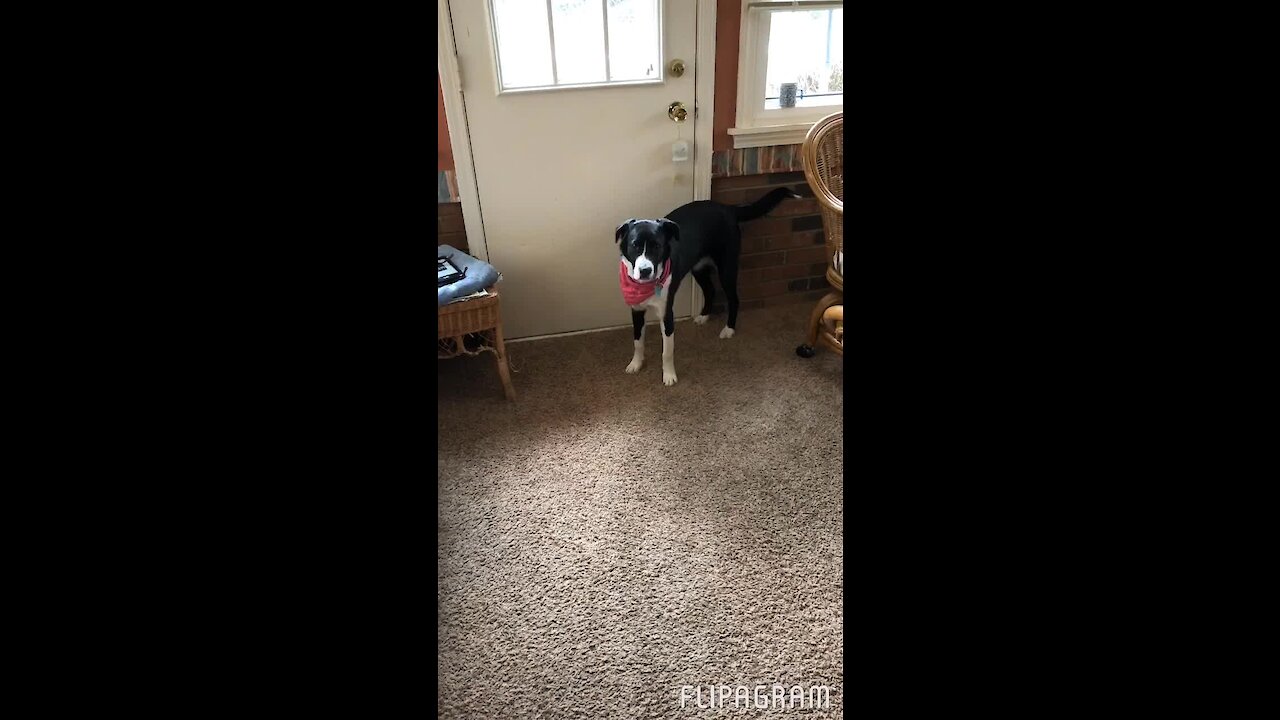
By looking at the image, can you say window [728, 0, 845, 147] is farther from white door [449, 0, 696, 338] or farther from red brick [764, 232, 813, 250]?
red brick [764, 232, 813, 250]

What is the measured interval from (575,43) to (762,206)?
868mm

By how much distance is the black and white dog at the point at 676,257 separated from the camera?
224cm

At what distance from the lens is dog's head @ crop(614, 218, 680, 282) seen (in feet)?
7.29

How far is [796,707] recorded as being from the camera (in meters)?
1.34

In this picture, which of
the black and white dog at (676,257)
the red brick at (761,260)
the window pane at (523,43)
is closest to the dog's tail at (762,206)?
the black and white dog at (676,257)

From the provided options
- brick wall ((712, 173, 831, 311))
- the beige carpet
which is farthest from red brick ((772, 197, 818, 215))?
the beige carpet

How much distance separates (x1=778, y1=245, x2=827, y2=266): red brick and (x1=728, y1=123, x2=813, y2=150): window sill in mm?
466

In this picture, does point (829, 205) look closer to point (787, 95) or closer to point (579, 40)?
point (787, 95)

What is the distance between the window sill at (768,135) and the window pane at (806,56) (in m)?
0.08
